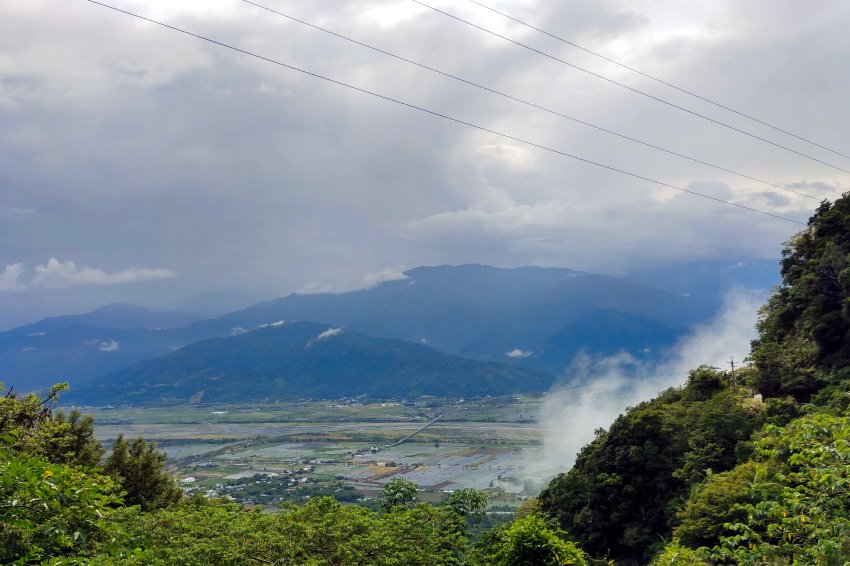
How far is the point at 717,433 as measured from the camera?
25.1 metres

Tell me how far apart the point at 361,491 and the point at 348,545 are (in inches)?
2345

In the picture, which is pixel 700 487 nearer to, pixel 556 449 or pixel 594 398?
pixel 556 449

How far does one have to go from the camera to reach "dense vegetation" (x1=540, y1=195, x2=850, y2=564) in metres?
19.9

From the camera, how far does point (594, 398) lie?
16825 cm

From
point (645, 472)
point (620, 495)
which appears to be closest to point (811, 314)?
point (645, 472)

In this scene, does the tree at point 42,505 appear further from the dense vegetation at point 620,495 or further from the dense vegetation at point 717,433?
the dense vegetation at point 717,433

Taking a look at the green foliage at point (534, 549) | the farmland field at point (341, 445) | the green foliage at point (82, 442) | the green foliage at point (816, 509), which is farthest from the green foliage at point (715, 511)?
the farmland field at point (341, 445)

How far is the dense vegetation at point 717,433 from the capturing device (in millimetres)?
19906

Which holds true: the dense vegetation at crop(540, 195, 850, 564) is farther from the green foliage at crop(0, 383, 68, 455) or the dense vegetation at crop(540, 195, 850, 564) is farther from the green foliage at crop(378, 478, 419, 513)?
the green foliage at crop(0, 383, 68, 455)

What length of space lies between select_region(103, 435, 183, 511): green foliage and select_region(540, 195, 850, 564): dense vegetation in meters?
17.4

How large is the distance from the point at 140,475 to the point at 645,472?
2167cm

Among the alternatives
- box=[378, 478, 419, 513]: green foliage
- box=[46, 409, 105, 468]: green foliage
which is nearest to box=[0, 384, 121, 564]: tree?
box=[378, 478, 419, 513]: green foliage

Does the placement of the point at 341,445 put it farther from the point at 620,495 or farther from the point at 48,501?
the point at 48,501

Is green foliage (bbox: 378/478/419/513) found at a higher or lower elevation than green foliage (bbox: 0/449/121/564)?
lower
